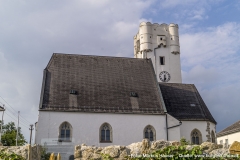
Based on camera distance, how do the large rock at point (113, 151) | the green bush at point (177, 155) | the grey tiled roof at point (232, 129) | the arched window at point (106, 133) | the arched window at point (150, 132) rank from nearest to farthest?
the green bush at point (177, 155) → the large rock at point (113, 151) → the arched window at point (106, 133) → the arched window at point (150, 132) → the grey tiled roof at point (232, 129)

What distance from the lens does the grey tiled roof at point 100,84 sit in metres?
23.0

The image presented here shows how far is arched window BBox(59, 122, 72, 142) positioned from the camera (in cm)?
2181

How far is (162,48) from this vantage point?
41.8m

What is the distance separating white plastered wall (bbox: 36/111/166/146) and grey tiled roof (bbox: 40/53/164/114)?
0.46 meters

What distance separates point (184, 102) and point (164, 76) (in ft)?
43.5

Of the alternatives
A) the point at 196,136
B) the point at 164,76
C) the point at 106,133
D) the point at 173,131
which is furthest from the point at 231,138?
the point at 106,133

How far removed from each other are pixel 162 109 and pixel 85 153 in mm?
16410

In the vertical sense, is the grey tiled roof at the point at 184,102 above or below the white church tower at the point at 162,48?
below

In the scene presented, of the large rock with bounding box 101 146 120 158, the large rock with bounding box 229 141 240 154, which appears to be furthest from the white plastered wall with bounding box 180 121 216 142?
the large rock with bounding box 229 141 240 154

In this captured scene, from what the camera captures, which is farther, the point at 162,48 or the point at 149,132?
the point at 162,48

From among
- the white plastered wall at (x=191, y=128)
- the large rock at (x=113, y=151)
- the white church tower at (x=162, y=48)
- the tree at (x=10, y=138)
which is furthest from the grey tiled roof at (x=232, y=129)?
the large rock at (x=113, y=151)

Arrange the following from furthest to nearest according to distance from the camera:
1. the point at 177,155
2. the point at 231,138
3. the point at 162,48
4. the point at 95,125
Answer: the point at 162,48
the point at 231,138
the point at 95,125
the point at 177,155

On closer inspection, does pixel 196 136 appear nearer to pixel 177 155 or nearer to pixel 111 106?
pixel 111 106

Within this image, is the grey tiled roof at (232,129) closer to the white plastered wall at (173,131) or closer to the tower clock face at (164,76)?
Result: the white plastered wall at (173,131)
